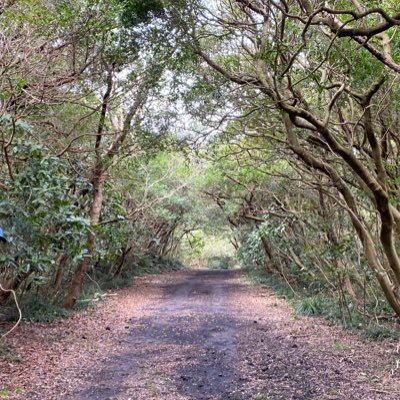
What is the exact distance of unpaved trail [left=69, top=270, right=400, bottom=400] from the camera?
6.00 meters

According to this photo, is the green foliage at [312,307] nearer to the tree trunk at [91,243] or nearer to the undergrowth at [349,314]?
the undergrowth at [349,314]

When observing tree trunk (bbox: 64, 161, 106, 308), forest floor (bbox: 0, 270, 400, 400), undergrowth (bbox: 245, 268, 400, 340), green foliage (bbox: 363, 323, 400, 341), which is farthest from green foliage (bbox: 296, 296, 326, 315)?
tree trunk (bbox: 64, 161, 106, 308)

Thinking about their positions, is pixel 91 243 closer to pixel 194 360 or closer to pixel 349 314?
pixel 194 360

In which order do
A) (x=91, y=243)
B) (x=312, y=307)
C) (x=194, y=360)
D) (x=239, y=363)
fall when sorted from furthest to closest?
(x=312, y=307) < (x=91, y=243) < (x=194, y=360) < (x=239, y=363)

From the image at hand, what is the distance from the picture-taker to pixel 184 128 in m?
11.0

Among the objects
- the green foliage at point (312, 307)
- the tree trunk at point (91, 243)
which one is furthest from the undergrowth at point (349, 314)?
the tree trunk at point (91, 243)

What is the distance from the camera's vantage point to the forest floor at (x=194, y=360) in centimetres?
604

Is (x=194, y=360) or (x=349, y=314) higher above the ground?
(x=349, y=314)

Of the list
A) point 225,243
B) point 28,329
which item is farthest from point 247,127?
point 225,243


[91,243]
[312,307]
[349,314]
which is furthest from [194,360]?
[312,307]

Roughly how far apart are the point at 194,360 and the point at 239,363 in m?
0.73

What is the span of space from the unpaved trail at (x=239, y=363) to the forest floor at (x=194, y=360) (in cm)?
1

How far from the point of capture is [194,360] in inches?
300

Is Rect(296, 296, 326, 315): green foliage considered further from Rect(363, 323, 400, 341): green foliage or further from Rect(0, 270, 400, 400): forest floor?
Rect(363, 323, 400, 341): green foliage
